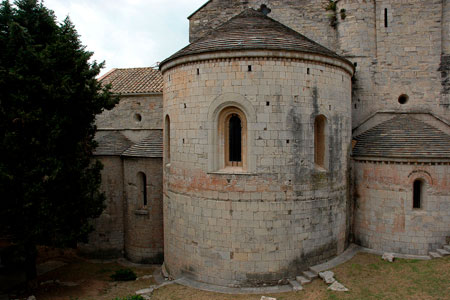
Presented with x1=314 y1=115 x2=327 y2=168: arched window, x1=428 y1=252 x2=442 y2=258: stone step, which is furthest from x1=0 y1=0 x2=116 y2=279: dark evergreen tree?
x1=428 y1=252 x2=442 y2=258: stone step

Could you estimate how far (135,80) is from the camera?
2052cm

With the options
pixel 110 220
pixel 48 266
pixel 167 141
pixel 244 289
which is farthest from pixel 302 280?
pixel 48 266

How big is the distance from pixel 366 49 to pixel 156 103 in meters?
11.1

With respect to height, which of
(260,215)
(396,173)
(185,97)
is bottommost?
Result: (260,215)

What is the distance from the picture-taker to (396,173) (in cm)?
1303

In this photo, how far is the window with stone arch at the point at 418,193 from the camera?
12977 millimetres

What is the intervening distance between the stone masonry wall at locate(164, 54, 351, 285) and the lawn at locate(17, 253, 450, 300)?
88 cm

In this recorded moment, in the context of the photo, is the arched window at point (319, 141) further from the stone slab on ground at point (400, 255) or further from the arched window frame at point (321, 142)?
the stone slab on ground at point (400, 255)

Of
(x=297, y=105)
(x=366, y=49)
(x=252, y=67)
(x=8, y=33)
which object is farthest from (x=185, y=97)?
(x=366, y=49)

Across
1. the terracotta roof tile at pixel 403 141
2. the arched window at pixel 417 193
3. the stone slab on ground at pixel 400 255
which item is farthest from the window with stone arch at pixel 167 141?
the arched window at pixel 417 193

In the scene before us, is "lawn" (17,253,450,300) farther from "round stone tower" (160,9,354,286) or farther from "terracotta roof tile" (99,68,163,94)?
"terracotta roof tile" (99,68,163,94)

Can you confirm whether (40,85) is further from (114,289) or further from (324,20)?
(324,20)

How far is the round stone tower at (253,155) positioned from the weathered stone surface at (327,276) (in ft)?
2.10

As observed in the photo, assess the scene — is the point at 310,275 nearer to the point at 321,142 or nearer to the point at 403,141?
the point at 321,142
